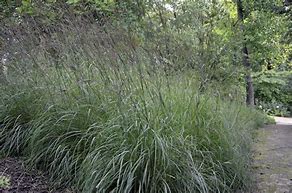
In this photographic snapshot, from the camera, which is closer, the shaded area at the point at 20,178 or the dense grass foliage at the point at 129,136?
the dense grass foliage at the point at 129,136

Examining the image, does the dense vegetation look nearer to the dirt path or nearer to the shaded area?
the shaded area

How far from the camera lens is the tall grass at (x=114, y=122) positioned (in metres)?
1.98

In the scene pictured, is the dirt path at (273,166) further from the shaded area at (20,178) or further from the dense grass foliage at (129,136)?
the shaded area at (20,178)

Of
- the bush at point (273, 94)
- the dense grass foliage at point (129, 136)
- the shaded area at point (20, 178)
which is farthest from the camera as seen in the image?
the bush at point (273, 94)

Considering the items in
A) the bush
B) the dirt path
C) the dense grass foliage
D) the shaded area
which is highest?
the dense grass foliage

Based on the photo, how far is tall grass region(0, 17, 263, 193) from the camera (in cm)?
198

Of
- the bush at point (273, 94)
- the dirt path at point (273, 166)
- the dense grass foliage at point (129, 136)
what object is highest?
the dense grass foliage at point (129, 136)

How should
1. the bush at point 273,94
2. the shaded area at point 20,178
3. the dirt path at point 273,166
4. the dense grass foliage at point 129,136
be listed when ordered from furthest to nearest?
the bush at point 273,94 → the dirt path at point 273,166 → the shaded area at point 20,178 → the dense grass foliage at point 129,136

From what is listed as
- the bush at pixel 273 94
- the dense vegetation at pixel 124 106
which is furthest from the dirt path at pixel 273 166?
the bush at pixel 273 94

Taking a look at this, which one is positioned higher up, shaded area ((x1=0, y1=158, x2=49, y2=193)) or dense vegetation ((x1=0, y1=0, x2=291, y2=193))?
dense vegetation ((x1=0, y1=0, x2=291, y2=193))

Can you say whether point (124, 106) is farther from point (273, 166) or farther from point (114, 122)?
point (273, 166)

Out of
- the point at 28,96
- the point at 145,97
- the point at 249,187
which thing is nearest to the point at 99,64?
the point at 145,97

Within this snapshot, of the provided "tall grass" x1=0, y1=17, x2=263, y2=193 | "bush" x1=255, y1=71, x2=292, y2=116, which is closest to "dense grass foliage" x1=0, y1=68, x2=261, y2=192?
"tall grass" x1=0, y1=17, x2=263, y2=193

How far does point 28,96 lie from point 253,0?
7391mm
